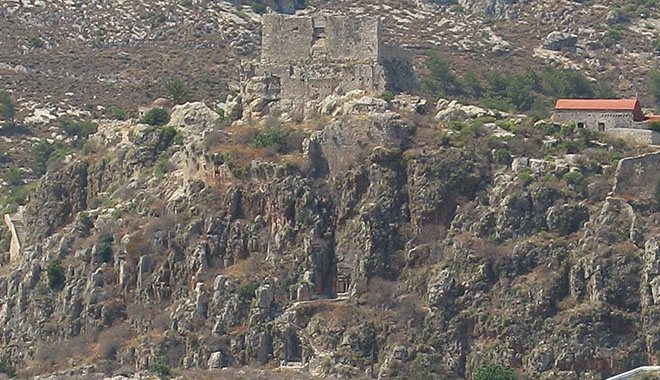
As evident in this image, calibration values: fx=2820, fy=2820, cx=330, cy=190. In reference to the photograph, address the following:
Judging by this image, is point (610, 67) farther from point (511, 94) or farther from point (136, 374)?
point (136, 374)

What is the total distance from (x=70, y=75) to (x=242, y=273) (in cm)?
4986

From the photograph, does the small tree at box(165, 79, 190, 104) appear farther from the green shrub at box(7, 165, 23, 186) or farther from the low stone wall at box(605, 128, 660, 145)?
the low stone wall at box(605, 128, 660, 145)

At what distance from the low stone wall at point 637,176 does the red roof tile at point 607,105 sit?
4.99 meters

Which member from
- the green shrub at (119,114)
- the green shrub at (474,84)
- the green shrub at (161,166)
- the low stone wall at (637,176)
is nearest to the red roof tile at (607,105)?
the low stone wall at (637,176)

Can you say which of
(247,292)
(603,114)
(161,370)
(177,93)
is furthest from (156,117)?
(161,370)

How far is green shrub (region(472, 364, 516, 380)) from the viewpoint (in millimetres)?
98812

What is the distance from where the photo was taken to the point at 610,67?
15150cm

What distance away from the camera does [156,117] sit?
11925 cm

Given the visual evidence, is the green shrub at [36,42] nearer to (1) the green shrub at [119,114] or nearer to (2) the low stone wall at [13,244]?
(1) the green shrub at [119,114]

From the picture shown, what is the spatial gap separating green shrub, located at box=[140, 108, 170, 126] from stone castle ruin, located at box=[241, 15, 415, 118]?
546 centimetres

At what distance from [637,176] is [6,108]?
50804 mm

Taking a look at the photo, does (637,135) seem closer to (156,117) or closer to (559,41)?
(156,117)

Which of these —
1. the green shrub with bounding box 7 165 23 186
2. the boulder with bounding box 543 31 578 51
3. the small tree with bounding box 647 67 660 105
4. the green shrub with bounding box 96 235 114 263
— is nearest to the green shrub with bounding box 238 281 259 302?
the green shrub with bounding box 96 235 114 263

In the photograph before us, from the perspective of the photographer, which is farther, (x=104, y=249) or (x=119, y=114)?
(x=119, y=114)
